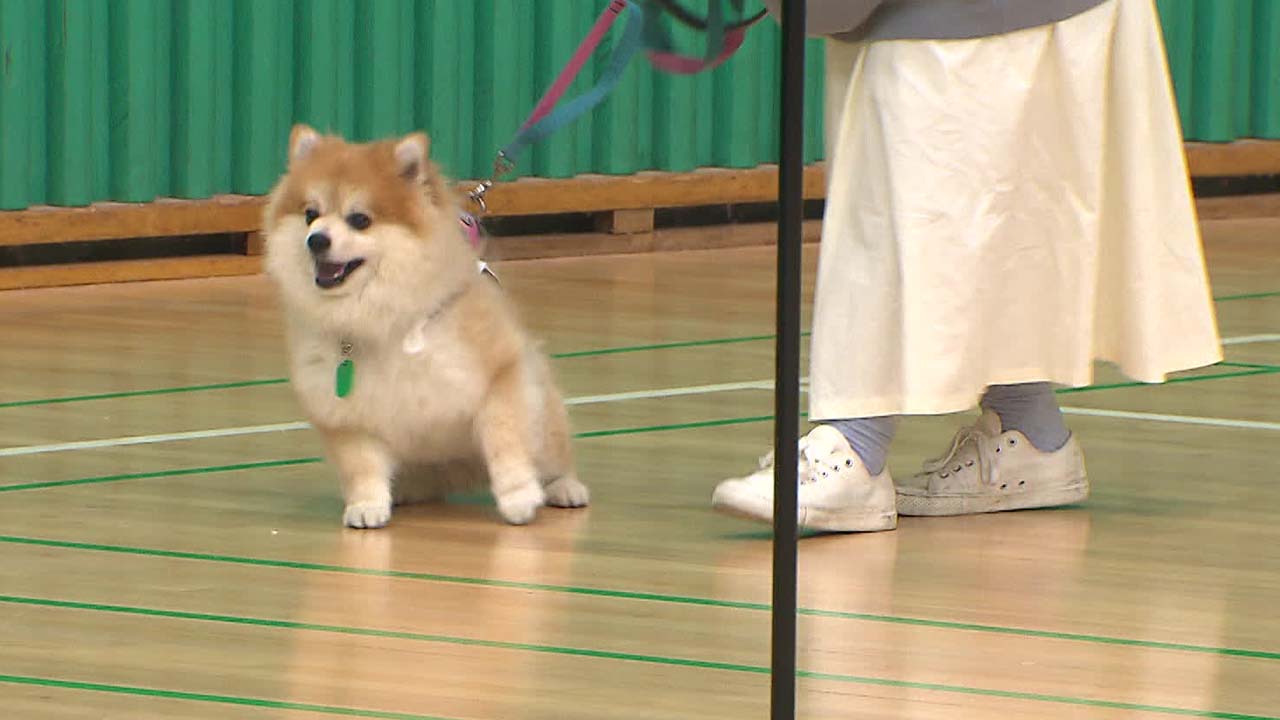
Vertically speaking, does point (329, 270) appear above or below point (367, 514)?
above

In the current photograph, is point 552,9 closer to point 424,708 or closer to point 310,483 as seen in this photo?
point 310,483

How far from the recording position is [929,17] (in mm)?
3225

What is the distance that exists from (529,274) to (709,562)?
330 centimetres

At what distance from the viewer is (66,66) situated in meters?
5.97

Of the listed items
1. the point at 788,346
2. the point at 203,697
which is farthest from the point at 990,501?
the point at 788,346

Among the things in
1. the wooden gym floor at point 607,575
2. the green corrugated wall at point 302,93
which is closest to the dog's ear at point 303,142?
the wooden gym floor at point 607,575

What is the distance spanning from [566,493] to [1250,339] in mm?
2311

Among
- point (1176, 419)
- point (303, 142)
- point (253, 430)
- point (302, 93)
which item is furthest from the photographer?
point (302, 93)

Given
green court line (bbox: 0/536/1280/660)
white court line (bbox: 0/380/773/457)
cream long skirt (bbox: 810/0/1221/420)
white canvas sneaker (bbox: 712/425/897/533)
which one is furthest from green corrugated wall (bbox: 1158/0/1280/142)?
green court line (bbox: 0/536/1280/660)

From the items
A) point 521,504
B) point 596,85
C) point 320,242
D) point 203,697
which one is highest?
point 596,85

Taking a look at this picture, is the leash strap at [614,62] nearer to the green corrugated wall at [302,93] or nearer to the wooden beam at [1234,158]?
the green corrugated wall at [302,93]

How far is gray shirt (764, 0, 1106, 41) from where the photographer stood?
3.22 m

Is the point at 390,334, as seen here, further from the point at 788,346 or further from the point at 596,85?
the point at 788,346

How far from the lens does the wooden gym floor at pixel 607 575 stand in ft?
8.13
